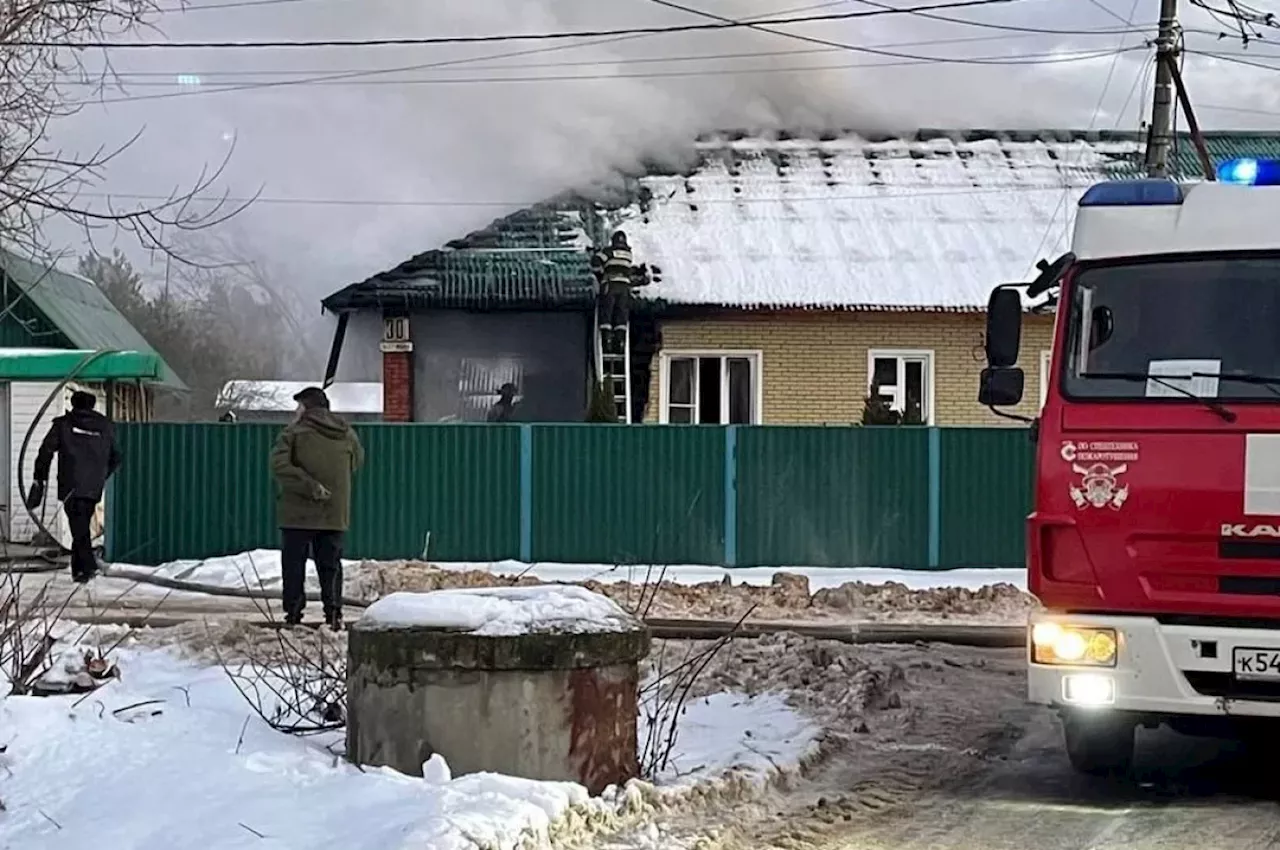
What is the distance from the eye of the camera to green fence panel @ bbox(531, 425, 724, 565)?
1788 cm

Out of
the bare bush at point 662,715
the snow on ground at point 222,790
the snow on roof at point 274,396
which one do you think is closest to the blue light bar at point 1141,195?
the bare bush at point 662,715

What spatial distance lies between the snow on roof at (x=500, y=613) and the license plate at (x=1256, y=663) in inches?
94.2

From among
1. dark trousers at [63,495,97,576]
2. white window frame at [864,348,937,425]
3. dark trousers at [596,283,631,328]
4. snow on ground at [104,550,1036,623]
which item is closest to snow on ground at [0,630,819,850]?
snow on ground at [104,550,1036,623]

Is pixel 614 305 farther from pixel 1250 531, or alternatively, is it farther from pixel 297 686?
pixel 1250 531

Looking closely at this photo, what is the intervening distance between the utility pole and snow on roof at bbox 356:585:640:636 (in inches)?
547

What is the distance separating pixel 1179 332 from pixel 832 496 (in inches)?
442

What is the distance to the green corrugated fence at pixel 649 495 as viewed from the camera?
1786cm

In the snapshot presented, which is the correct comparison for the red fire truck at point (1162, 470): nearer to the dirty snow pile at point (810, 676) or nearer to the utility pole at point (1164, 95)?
the dirty snow pile at point (810, 676)

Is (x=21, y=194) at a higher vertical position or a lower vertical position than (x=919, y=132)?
lower

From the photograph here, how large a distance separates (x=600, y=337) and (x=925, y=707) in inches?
478

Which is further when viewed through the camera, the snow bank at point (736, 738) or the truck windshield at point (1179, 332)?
the snow bank at point (736, 738)

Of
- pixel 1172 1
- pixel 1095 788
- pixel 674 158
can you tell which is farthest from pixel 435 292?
pixel 1095 788

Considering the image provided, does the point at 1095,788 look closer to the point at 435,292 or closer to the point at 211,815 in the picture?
the point at 211,815

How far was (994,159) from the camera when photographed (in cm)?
2627
